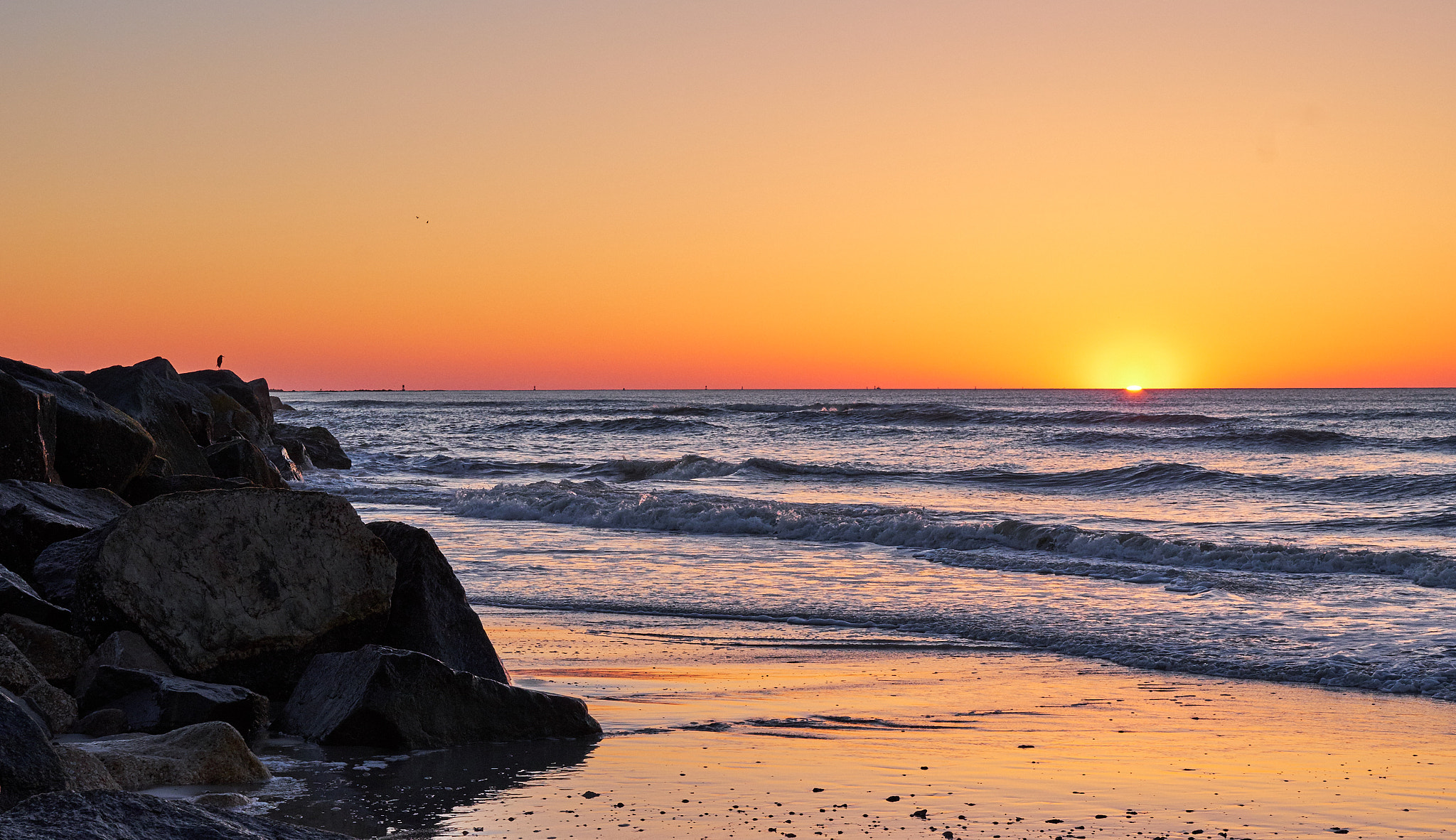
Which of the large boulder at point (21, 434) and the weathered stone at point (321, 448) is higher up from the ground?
the large boulder at point (21, 434)

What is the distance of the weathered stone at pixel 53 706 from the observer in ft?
15.8

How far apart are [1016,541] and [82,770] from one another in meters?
11.3

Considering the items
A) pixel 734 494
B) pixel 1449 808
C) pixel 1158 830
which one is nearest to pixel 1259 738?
pixel 1449 808

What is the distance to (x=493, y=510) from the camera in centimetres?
1905

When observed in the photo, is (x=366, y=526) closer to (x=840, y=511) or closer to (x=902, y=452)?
(x=840, y=511)

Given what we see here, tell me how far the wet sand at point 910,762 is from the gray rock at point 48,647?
43.1 inches

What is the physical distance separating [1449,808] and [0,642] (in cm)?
577

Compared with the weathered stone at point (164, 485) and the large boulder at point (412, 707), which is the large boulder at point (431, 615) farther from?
the weathered stone at point (164, 485)

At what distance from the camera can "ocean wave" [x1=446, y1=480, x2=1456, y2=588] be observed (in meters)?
11.7

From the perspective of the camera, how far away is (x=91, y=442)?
8547 mm

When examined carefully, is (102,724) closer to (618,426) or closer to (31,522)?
(31,522)

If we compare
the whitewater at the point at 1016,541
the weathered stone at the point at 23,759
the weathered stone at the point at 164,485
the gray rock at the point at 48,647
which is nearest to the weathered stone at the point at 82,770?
the weathered stone at the point at 23,759

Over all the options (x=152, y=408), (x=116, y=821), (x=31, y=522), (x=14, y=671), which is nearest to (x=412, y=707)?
(x=14, y=671)

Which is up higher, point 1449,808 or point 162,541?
point 162,541
